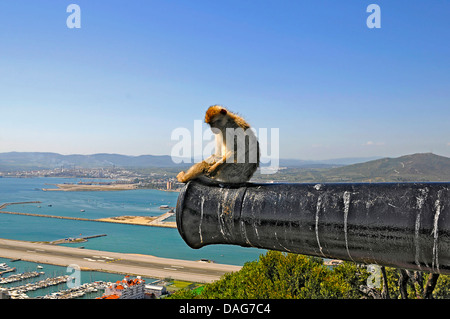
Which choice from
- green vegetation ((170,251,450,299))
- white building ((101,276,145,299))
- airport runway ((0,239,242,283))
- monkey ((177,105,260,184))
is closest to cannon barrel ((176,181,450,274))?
monkey ((177,105,260,184))

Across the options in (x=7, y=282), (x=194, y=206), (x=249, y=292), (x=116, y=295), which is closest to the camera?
(x=194, y=206)

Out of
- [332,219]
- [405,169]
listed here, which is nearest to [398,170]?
[405,169]

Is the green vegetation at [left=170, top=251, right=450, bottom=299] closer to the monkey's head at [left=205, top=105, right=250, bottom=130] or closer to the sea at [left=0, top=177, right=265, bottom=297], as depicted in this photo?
the monkey's head at [left=205, top=105, right=250, bottom=130]

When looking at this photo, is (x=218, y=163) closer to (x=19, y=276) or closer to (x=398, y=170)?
(x=19, y=276)

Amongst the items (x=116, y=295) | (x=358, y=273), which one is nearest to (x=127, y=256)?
(x=116, y=295)

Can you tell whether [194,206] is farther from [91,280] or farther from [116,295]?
[91,280]

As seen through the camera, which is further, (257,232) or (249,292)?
(249,292)

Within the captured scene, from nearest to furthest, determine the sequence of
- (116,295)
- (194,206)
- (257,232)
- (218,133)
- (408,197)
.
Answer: (408,197) → (257,232) → (194,206) → (218,133) → (116,295)
